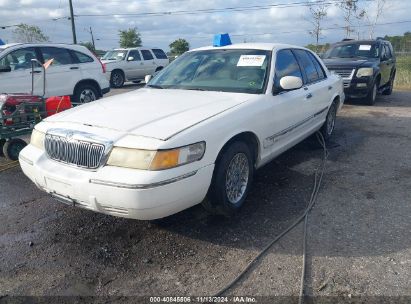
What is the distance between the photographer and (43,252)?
3.27m

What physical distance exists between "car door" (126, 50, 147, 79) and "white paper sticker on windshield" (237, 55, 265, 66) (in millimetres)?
13852

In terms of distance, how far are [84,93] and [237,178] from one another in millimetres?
6826

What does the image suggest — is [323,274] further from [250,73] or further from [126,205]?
[250,73]

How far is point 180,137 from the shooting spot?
118 inches

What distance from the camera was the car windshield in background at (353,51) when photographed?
11.1 m

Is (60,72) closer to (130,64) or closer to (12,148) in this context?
(12,148)

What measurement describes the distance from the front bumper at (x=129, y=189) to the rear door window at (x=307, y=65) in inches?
105

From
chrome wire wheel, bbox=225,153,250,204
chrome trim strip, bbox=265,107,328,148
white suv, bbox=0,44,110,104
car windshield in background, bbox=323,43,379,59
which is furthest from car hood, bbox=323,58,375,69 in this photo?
chrome wire wheel, bbox=225,153,250,204

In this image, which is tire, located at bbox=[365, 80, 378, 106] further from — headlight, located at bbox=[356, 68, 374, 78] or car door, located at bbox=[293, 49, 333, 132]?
car door, located at bbox=[293, 49, 333, 132]

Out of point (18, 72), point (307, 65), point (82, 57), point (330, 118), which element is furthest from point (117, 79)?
point (307, 65)

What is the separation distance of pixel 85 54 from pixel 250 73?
642 cm

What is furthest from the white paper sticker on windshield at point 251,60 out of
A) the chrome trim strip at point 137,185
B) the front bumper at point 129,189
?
the chrome trim strip at point 137,185

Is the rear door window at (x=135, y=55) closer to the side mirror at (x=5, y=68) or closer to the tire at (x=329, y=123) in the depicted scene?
the side mirror at (x=5, y=68)

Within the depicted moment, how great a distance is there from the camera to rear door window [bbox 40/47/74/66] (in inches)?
343
